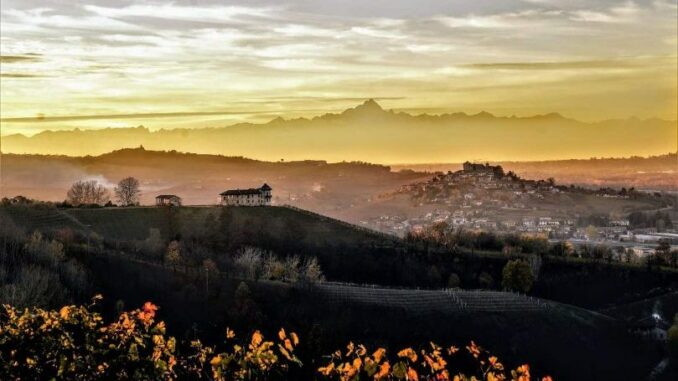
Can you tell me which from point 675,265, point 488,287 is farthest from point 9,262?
point 675,265

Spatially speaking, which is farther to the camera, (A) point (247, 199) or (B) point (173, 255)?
(A) point (247, 199)

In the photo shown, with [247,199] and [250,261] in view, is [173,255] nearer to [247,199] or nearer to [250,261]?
[250,261]

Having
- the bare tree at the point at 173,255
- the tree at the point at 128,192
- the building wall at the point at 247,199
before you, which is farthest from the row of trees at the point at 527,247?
the tree at the point at 128,192

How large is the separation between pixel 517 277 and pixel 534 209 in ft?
256

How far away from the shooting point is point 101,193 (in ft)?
332

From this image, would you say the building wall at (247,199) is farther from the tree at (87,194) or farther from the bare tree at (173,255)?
the bare tree at (173,255)

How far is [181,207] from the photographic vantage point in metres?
90.7

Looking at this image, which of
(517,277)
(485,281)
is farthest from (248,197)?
(517,277)

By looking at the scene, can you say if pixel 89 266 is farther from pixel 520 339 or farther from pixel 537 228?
pixel 537 228

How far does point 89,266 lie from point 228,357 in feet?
167

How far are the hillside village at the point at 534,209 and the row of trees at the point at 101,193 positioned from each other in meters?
37.4

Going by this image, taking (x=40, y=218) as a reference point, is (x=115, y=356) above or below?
above

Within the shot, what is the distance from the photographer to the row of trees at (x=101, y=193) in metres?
96.0

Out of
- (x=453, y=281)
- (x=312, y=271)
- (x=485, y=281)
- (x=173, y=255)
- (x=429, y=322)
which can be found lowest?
(x=429, y=322)
